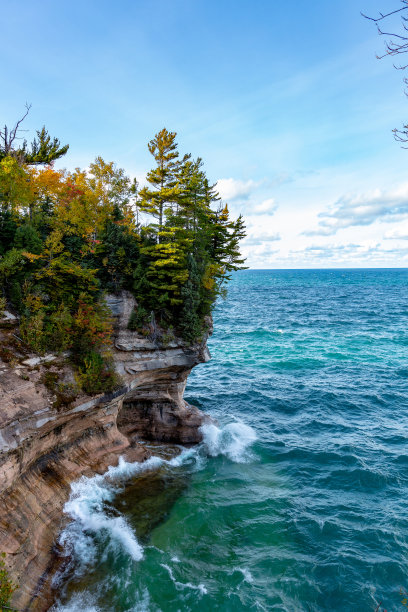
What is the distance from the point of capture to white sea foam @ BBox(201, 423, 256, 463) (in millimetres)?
24312

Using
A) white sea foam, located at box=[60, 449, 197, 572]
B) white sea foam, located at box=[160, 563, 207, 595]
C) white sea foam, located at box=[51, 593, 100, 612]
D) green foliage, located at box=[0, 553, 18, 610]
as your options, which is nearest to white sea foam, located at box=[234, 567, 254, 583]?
white sea foam, located at box=[160, 563, 207, 595]

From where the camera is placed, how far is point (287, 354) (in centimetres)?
4759

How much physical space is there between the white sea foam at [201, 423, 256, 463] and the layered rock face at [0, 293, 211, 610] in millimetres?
1094

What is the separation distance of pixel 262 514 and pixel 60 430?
1269 cm

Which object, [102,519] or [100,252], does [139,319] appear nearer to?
[100,252]

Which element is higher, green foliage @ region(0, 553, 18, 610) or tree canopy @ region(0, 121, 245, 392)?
tree canopy @ region(0, 121, 245, 392)

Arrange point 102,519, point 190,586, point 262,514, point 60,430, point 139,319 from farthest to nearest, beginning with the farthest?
1. point 139,319
2. point 262,514
3. point 60,430
4. point 102,519
5. point 190,586

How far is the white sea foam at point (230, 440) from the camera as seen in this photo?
79.8 ft

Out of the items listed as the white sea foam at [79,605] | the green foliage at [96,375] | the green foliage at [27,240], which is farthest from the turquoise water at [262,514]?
the green foliage at [27,240]

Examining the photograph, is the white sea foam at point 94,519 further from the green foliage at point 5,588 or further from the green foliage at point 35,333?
the green foliage at point 35,333

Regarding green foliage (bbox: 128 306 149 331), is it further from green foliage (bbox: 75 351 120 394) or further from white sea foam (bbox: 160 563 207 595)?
white sea foam (bbox: 160 563 207 595)

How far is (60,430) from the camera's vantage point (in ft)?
59.5

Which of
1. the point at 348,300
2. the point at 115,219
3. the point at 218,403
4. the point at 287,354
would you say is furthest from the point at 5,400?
the point at 348,300

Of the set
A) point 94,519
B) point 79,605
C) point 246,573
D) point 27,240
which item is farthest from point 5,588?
point 27,240
